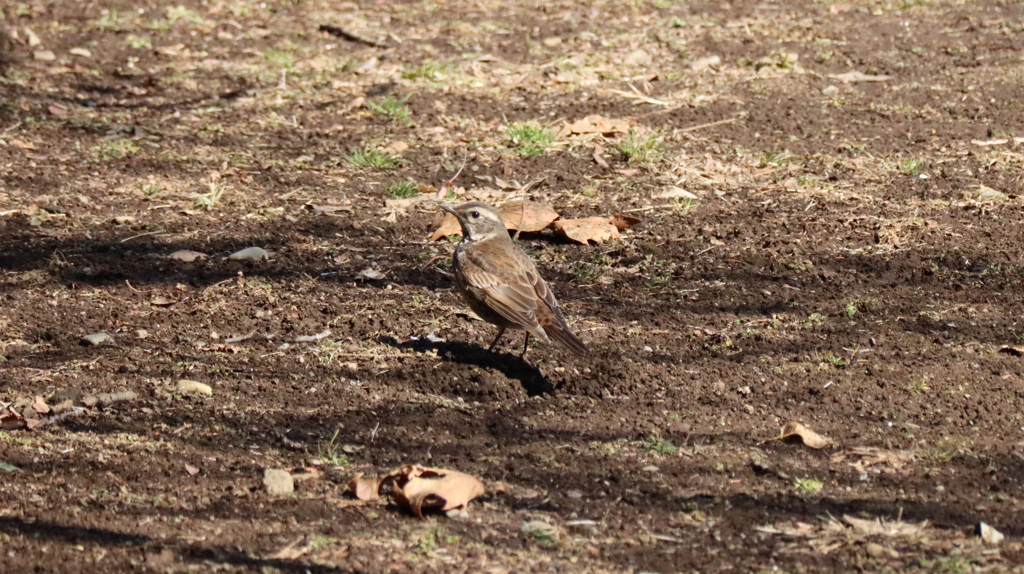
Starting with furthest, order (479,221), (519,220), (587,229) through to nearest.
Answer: (519,220) → (587,229) → (479,221)

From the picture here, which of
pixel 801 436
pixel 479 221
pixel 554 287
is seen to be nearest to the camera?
pixel 801 436

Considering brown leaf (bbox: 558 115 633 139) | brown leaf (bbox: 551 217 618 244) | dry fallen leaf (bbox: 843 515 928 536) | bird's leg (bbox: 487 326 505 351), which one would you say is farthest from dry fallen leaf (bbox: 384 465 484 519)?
brown leaf (bbox: 558 115 633 139)

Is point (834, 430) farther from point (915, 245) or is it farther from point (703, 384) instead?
point (915, 245)

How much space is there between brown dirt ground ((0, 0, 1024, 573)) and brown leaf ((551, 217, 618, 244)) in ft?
0.35

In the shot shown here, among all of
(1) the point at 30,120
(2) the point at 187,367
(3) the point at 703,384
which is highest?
(3) the point at 703,384

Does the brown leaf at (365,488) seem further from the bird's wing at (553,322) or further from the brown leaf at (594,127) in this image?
the brown leaf at (594,127)

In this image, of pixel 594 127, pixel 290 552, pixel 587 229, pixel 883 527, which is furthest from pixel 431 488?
pixel 594 127

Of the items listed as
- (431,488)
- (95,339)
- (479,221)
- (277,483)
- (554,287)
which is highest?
(431,488)

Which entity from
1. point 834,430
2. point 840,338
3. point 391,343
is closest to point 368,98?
point 391,343

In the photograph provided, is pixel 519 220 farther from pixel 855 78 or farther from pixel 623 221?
pixel 855 78

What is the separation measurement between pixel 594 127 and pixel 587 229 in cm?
217

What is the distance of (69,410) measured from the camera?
5477 millimetres

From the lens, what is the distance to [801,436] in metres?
5.29

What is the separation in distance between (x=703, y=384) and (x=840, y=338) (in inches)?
38.8
